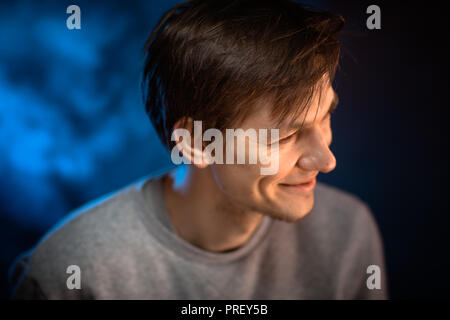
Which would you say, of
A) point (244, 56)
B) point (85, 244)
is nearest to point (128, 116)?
point (85, 244)

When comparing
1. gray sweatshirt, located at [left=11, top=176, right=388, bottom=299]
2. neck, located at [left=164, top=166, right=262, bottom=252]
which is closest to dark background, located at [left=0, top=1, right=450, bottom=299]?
gray sweatshirt, located at [left=11, top=176, right=388, bottom=299]

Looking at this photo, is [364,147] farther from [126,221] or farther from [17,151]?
[17,151]

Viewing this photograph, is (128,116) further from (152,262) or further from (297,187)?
(297,187)

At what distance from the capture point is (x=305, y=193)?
2.40ft

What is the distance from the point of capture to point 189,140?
729 mm

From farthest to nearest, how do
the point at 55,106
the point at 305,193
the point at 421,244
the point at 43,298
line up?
the point at 421,244 → the point at 55,106 → the point at 43,298 → the point at 305,193

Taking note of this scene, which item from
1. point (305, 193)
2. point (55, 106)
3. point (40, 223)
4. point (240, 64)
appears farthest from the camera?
point (40, 223)

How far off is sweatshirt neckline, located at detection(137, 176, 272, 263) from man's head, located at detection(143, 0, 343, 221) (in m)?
0.21

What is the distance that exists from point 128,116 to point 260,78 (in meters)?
0.59

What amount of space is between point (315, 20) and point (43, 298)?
2.74ft

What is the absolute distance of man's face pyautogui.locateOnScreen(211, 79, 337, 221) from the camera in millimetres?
654

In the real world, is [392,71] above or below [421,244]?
above

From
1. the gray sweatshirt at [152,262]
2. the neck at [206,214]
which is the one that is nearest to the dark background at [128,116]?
the gray sweatshirt at [152,262]

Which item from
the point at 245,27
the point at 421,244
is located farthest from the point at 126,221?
the point at 421,244
